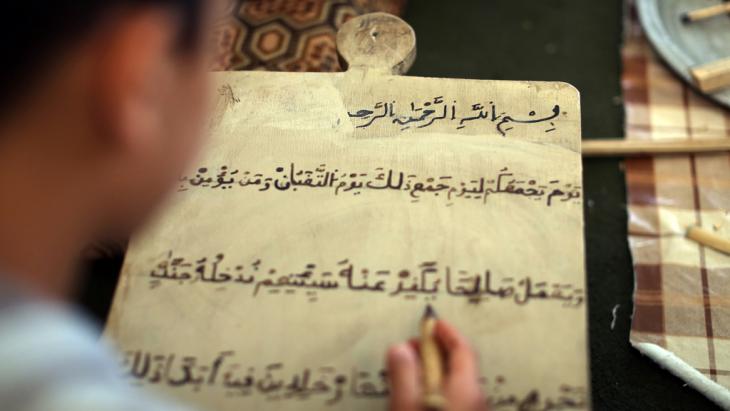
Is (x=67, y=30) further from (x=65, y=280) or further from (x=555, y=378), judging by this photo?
(x=555, y=378)

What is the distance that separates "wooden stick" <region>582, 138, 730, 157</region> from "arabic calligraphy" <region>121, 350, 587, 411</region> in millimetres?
996

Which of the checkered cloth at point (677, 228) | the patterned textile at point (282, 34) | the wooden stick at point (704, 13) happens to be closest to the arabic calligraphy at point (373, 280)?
the checkered cloth at point (677, 228)

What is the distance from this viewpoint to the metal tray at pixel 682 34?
71.1 inches

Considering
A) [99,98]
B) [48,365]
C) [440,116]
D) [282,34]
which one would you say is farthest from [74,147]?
[282,34]

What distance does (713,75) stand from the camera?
66.9 inches

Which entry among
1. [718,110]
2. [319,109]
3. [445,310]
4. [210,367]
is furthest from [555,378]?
[718,110]

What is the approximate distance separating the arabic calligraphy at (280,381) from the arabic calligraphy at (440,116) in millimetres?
390

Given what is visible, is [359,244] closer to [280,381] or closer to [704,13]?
[280,381]

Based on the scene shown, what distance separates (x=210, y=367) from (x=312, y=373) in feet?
0.43

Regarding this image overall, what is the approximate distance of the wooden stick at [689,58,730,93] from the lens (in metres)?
1.70

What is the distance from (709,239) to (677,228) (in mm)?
80

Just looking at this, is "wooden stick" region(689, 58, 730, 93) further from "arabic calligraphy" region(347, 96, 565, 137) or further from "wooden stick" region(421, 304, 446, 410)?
"wooden stick" region(421, 304, 446, 410)

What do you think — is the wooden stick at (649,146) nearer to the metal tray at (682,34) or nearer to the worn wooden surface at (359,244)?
the metal tray at (682,34)

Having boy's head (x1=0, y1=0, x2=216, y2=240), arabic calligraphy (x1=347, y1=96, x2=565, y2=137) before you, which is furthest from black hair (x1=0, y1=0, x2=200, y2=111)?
arabic calligraphy (x1=347, y1=96, x2=565, y2=137)
